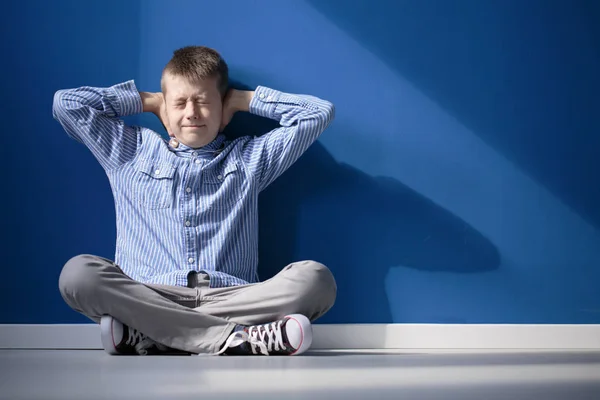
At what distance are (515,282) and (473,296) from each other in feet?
0.43

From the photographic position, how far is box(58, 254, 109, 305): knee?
1571mm

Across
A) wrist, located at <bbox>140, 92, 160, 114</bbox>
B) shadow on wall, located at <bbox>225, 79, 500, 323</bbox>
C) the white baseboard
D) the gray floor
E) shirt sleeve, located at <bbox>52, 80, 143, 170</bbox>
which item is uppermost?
wrist, located at <bbox>140, 92, 160, 114</bbox>

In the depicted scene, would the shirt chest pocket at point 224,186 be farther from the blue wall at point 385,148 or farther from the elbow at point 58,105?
the elbow at point 58,105

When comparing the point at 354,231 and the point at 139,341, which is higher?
the point at 354,231

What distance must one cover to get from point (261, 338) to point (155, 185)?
539 millimetres

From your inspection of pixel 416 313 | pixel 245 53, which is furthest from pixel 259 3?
pixel 416 313

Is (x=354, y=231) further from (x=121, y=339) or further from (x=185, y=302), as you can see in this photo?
(x=121, y=339)

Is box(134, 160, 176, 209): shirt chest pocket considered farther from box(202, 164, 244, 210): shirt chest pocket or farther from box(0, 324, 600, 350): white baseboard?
box(0, 324, 600, 350): white baseboard

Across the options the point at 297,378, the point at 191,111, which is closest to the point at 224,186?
the point at 191,111

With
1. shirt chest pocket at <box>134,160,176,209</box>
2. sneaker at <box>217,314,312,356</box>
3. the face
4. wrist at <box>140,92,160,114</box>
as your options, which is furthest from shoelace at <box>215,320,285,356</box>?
wrist at <box>140,92,160,114</box>

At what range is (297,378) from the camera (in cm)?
107

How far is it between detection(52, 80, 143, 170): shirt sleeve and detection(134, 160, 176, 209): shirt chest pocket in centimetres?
7

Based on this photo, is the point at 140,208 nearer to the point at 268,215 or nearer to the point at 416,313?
the point at 268,215

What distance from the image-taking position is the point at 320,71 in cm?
202
